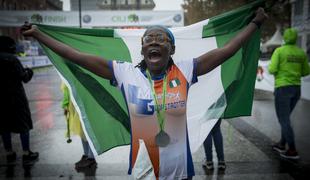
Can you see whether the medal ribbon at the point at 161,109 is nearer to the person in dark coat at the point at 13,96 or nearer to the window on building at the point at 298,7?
the person in dark coat at the point at 13,96

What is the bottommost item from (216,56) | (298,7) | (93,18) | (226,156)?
(226,156)

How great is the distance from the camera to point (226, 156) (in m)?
5.41

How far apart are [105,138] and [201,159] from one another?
8.78 ft

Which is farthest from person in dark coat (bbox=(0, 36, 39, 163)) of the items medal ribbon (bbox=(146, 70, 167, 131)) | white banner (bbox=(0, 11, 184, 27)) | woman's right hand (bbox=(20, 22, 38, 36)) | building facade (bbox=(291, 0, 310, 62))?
white banner (bbox=(0, 11, 184, 27))

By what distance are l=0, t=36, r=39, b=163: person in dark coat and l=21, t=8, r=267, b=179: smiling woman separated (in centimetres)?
301

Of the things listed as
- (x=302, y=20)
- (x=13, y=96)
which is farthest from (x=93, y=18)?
(x=13, y=96)

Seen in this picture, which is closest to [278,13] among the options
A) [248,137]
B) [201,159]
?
[248,137]

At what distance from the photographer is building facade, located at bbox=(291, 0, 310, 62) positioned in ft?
54.1

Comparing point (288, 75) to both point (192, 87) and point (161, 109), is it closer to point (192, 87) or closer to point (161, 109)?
point (192, 87)

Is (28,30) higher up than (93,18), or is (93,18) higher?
(93,18)

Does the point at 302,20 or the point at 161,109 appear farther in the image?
the point at 302,20

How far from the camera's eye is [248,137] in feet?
21.5

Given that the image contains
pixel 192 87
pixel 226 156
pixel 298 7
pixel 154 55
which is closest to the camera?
pixel 154 55

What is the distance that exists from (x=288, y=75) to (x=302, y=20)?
548 inches
